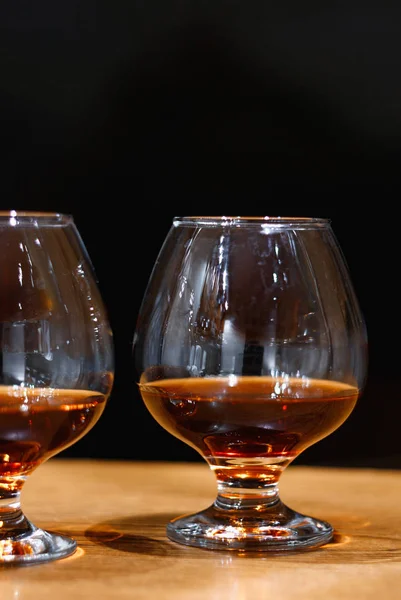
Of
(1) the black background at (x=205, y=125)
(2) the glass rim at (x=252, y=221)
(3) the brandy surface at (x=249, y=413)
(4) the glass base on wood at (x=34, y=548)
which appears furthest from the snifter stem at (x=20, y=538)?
(1) the black background at (x=205, y=125)

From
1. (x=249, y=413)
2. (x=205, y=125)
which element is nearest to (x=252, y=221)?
(x=249, y=413)

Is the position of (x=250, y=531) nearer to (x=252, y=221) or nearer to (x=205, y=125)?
(x=252, y=221)

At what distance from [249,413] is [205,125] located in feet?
2.23

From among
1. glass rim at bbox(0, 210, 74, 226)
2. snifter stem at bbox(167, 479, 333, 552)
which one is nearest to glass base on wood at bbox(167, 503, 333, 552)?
snifter stem at bbox(167, 479, 333, 552)

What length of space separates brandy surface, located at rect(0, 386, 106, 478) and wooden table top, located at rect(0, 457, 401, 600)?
7 cm

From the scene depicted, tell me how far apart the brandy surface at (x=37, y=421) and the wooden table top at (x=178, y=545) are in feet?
0.22

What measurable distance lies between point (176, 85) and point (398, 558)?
30.3 inches

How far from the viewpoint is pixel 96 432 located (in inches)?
54.9

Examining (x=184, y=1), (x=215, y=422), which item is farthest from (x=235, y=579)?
(x=184, y=1)

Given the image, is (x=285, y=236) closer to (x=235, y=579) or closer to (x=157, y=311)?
(x=157, y=311)

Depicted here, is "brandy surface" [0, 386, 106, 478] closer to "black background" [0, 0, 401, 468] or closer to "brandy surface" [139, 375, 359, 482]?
"brandy surface" [139, 375, 359, 482]

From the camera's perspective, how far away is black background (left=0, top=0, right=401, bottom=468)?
129cm

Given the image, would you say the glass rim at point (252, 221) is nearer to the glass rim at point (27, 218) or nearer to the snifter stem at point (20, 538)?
the glass rim at point (27, 218)

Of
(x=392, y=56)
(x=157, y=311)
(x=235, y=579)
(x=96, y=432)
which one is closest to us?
(x=235, y=579)
